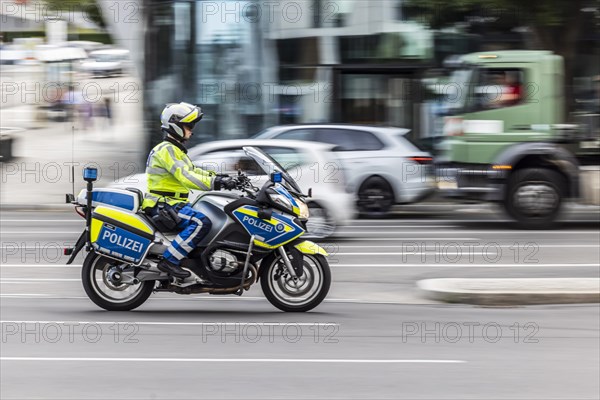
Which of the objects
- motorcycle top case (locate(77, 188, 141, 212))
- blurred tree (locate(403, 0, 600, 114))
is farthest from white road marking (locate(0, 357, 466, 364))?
blurred tree (locate(403, 0, 600, 114))

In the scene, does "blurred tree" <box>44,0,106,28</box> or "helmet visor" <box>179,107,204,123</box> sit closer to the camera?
"helmet visor" <box>179,107,204,123</box>

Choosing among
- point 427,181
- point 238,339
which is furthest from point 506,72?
point 238,339

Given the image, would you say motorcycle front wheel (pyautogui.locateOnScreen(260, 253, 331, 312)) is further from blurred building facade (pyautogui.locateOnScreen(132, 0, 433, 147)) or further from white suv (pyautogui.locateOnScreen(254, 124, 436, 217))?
blurred building facade (pyautogui.locateOnScreen(132, 0, 433, 147))

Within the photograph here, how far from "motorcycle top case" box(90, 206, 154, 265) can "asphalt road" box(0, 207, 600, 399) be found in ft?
1.64

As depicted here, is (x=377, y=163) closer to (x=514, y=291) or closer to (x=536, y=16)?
(x=536, y=16)

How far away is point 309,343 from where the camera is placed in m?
8.07

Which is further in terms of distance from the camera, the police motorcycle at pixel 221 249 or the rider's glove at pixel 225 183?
the police motorcycle at pixel 221 249

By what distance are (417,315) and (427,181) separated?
32.1 ft

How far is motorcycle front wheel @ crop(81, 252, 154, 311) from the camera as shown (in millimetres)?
9367

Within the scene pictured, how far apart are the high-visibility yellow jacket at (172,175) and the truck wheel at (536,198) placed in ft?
28.6

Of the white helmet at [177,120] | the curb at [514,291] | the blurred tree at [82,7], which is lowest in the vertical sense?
the curb at [514,291]

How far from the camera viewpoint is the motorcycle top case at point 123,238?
9.26 m

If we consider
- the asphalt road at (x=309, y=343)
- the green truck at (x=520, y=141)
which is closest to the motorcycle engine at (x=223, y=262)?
the asphalt road at (x=309, y=343)

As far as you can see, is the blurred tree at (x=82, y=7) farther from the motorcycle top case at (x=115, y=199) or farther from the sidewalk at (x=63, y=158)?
the motorcycle top case at (x=115, y=199)
